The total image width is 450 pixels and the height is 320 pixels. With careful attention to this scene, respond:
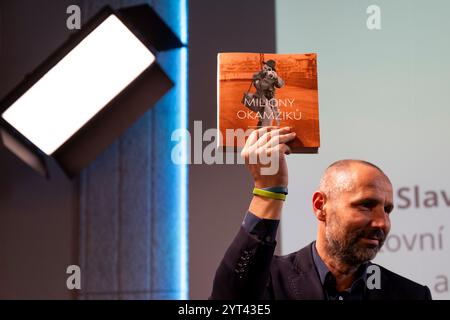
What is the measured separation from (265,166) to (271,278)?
0.37 meters

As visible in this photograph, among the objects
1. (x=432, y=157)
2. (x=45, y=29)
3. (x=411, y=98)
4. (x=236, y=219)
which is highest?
(x=45, y=29)

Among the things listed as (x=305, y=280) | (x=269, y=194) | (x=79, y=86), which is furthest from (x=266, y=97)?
(x=79, y=86)

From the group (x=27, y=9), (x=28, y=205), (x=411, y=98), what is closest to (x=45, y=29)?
(x=27, y=9)

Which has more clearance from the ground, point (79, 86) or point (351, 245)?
point (79, 86)

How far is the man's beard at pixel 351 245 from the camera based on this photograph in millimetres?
1659

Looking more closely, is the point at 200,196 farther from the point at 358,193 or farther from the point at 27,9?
the point at 27,9

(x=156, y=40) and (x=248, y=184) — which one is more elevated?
(x=156, y=40)

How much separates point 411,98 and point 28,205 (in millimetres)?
1636

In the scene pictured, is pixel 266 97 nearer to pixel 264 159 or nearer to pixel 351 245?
pixel 264 159

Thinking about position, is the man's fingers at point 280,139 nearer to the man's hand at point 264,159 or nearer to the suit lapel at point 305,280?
the man's hand at point 264,159

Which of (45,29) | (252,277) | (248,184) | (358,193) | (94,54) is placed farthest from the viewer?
(45,29)

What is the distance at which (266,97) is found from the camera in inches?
62.5

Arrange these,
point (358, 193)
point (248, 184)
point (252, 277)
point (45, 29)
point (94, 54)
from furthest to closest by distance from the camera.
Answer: point (45, 29)
point (248, 184)
point (94, 54)
point (358, 193)
point (252, 277)

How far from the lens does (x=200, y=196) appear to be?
8.09ft
